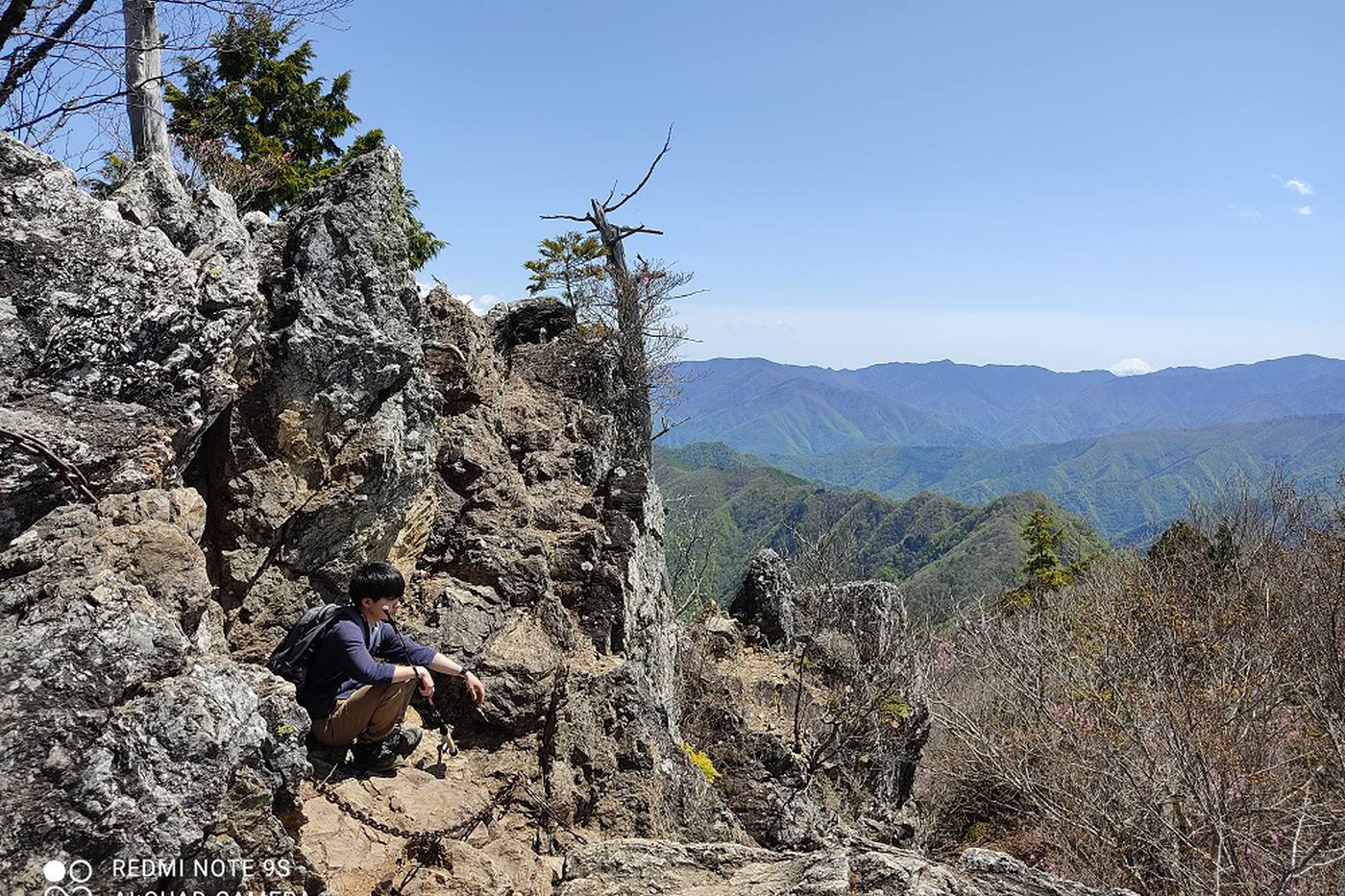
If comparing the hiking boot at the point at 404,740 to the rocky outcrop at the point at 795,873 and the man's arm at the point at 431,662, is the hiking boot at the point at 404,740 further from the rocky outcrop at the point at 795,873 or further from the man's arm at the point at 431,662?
the rocky outcrop at the point at 795,873

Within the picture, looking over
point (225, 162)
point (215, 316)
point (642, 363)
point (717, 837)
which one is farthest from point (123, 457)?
point (225, 162)

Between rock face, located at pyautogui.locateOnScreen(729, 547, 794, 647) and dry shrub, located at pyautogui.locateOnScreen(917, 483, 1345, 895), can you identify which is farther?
rock face, located at pyautogui.locateOnScreen(729, 547, 794, 647)

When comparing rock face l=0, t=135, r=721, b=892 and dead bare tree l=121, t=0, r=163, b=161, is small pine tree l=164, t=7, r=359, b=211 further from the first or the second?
rock face l=0, t=135, r=721, b=892

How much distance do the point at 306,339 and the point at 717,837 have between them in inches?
248

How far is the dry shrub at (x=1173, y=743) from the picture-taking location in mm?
7887

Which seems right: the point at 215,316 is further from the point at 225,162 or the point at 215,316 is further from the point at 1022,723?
the point at 1022,723

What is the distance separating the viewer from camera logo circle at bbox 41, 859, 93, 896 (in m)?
3.10

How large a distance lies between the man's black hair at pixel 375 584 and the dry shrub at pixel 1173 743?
736 centimetres

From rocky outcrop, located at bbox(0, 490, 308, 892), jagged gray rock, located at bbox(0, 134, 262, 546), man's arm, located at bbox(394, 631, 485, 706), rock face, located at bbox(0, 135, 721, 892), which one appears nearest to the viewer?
rocky outcrop, located at bbox(0, 490, 308, 892)

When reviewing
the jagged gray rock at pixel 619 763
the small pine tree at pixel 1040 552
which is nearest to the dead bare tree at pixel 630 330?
the jagged gray rock at pixel 619 763

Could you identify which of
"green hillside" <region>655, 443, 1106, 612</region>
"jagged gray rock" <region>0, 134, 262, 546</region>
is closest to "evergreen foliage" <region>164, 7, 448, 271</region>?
"jagged gray rock" <region>0, 134, 262, 546</region>

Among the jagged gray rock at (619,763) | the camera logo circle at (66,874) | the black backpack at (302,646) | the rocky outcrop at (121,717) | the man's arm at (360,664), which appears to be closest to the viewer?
the camera logo circle at (66,874)

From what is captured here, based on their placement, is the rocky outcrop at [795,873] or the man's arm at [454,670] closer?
the rocky outcrop at [795,873]

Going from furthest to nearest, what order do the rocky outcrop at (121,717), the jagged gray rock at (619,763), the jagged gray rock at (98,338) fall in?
1. the jagged gray rock at (619,763)
2. the jagged gray rock at (98,338)
3. the rocky outcrop at (121,717)
